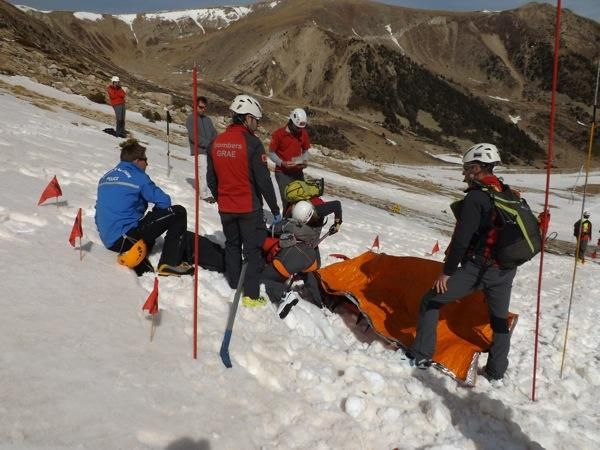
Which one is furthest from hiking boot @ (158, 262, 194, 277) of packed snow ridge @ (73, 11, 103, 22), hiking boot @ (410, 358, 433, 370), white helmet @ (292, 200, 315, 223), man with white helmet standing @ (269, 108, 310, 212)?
packed snow ridge @ (73, 11, 103, 22)

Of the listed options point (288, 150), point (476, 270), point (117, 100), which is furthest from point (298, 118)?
point (117, 100)

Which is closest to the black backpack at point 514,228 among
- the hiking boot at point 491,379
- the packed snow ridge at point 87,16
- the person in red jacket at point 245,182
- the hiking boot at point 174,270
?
the hiking boot at point 491,379

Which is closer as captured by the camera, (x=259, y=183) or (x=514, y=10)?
(x=259, y=183)

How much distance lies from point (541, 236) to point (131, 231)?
14.1 ft

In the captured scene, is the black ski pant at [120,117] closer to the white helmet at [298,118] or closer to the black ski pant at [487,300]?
the white helmet at [298,118]

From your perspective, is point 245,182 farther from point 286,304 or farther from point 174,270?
point 286,304

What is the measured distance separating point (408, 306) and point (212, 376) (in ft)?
9.48

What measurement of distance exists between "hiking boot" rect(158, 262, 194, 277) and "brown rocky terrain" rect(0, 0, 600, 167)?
2541 centimetres

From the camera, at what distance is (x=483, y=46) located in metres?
118

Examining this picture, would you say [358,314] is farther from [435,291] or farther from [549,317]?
[549,317]

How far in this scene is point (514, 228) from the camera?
416 centimetres

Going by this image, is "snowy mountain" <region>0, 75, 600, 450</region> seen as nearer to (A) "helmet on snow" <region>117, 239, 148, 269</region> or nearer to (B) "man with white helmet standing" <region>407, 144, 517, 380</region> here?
(A) "helmet on snow" <region>117, 239, 148, 269</region>

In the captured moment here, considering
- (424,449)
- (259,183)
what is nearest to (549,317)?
(424,449)

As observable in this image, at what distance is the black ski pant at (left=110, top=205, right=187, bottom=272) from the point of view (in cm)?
529
